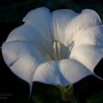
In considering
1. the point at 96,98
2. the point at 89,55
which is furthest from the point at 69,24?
the point at 96,98

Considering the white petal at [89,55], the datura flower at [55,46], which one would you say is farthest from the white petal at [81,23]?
the white petal at [89,55]

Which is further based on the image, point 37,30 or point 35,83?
point 35,83

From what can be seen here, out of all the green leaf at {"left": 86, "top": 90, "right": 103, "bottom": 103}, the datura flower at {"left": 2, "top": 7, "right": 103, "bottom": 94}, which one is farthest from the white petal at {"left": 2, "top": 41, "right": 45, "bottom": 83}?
the green leaf at {"left": 86, "top": 90, "right": 103, "bottom": 103}

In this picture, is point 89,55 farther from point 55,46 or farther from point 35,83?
point 35,83

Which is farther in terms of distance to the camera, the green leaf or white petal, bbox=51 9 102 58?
the green leaf

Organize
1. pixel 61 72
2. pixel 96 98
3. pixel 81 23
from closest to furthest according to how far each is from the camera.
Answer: pixel 61 72, pixel 81 23, pixel 96 98

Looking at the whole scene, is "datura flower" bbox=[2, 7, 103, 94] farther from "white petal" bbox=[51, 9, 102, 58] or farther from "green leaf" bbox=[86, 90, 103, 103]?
"green leaf" bbox=[86, 90, 103, 103]

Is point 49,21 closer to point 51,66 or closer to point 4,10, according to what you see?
point 51,66
